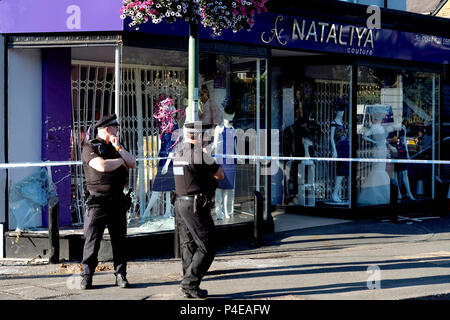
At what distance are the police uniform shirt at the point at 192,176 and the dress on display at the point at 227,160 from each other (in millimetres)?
3880

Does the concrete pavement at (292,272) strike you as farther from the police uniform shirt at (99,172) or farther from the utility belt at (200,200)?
the police uniform shirt at (99,172)

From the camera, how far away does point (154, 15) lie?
864cm

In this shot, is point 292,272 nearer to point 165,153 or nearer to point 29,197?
point 165,153

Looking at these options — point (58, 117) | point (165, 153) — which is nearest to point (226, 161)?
point (165, 153)

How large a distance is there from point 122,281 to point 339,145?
7043 mm

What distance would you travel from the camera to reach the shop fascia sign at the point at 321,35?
38.7 feet

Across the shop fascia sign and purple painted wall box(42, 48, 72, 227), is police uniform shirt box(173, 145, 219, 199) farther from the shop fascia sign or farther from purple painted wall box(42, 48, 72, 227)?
the shop fascia sign

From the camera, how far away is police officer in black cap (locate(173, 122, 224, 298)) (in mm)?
7336

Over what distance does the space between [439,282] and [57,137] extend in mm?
6127

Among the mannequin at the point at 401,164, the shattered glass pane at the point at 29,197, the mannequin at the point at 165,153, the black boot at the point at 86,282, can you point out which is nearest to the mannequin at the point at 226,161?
the mannequin at the point at 165,153

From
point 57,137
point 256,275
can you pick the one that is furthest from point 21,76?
point 256,275

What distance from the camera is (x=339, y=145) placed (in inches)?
541

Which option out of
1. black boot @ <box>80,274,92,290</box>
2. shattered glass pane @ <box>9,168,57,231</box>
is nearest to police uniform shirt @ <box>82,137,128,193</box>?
black boot @ <box>80,274,92,290</box>
